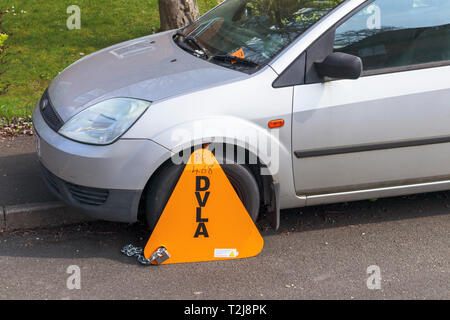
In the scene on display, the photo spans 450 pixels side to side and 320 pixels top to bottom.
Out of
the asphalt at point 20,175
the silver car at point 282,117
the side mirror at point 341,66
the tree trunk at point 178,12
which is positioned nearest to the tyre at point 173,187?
the silver car at point 282,117

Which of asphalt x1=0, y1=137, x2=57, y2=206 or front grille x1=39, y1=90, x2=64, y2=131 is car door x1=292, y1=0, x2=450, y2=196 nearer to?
front grille x1=39, y1=90, x2=64, y2=131

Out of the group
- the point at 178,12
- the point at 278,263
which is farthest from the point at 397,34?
the point at 178,12

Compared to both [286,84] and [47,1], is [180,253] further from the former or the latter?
[47,1]

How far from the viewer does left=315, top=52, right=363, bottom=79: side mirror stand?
3.82 meters

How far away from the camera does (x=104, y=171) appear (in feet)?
12.5

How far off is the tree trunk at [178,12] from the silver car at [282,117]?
3.66 meters

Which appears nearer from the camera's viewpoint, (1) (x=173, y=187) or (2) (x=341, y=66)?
(2) (x=341, y=66)

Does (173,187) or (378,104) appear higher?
(378,104)

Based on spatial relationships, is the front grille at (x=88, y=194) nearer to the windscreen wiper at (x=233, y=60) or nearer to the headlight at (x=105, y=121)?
the headlight at (x=105, y=121)

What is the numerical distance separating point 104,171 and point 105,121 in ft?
1.07

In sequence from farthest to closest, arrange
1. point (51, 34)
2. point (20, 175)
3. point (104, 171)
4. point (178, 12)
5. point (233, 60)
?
point (51, 34) → point (178, 12) → point (20, 175) → point (233, 60) → point (104, 171)

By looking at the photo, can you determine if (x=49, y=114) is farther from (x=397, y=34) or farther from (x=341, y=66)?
(x=397, y=34)

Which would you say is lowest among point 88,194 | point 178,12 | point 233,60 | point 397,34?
point 88,194
